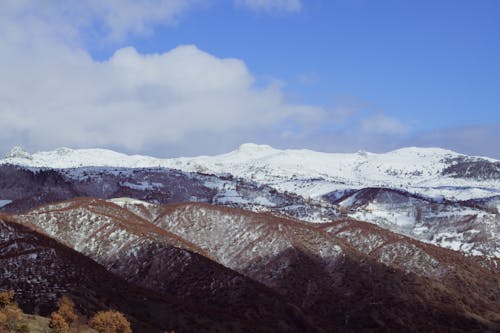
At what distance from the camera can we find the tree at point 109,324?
98.5 meters

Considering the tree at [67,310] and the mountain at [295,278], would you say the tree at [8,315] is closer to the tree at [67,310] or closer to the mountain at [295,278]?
the tree at [67,310]

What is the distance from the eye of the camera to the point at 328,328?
15188cm

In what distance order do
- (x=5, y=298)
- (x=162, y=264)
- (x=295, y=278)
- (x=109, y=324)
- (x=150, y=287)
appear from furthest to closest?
(x=295, y=278)
(x=162, y=264)
(x=150, y=287)
(x=5, y=298)
(x=109, y=324)

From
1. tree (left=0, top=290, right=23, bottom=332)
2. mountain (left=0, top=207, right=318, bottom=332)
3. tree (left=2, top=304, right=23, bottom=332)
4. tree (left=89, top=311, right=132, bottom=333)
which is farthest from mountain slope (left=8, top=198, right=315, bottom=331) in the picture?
tree (left=2, top=304, right=23, bottom=332)

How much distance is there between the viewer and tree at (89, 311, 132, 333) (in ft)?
323

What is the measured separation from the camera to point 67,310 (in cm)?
10212

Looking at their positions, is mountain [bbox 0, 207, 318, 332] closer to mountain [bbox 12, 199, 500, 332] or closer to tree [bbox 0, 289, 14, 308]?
mountain [bbox 12, 199, 500, 332]

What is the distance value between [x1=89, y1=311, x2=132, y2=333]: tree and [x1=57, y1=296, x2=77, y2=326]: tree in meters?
2.83

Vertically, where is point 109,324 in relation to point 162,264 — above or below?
below

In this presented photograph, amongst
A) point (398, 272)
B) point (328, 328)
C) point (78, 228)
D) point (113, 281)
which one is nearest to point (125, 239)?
point (78, 228)

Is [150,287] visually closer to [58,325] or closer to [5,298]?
[5,298]

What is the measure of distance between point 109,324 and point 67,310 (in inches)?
272

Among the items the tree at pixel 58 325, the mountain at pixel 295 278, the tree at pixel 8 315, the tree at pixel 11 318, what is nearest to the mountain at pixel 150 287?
the mountain at pixel 295 278

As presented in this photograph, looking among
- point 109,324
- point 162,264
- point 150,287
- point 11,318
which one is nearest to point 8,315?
point 11,318
